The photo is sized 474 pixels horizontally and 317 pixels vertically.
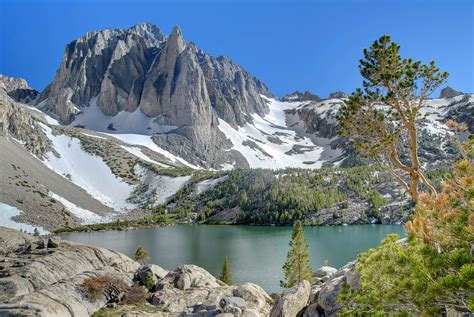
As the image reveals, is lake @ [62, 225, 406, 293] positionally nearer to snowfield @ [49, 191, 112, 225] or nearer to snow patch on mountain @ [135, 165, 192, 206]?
snowfield @ [49, 191, 112, 225]

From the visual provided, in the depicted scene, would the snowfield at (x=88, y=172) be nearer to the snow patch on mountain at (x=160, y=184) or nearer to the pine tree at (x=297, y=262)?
the snow patch on mountain at (x=160, y=184)

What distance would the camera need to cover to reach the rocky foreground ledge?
20734 mm

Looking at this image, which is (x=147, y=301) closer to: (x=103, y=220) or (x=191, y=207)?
(x=103, y=220)

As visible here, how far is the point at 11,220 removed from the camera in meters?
93.5

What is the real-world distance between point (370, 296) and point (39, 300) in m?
19.8

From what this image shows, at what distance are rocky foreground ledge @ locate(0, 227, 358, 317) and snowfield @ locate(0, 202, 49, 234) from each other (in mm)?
63919

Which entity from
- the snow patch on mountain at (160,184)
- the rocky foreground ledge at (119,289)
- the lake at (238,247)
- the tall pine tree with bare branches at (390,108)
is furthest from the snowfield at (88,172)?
the tall pine tree with bare branches at (390,108)

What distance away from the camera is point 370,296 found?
35.3 ft

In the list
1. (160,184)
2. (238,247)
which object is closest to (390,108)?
(238,247)

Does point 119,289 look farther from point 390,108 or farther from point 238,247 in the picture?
point 238,247

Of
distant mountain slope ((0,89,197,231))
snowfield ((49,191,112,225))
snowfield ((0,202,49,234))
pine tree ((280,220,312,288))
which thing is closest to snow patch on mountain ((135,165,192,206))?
distant mountain slope ((0,89,197,231))

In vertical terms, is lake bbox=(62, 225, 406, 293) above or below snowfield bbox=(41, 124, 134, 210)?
below

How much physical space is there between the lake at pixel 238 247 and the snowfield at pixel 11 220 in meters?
8.70

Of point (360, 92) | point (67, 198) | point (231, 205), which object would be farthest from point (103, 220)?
point (360, 92)
